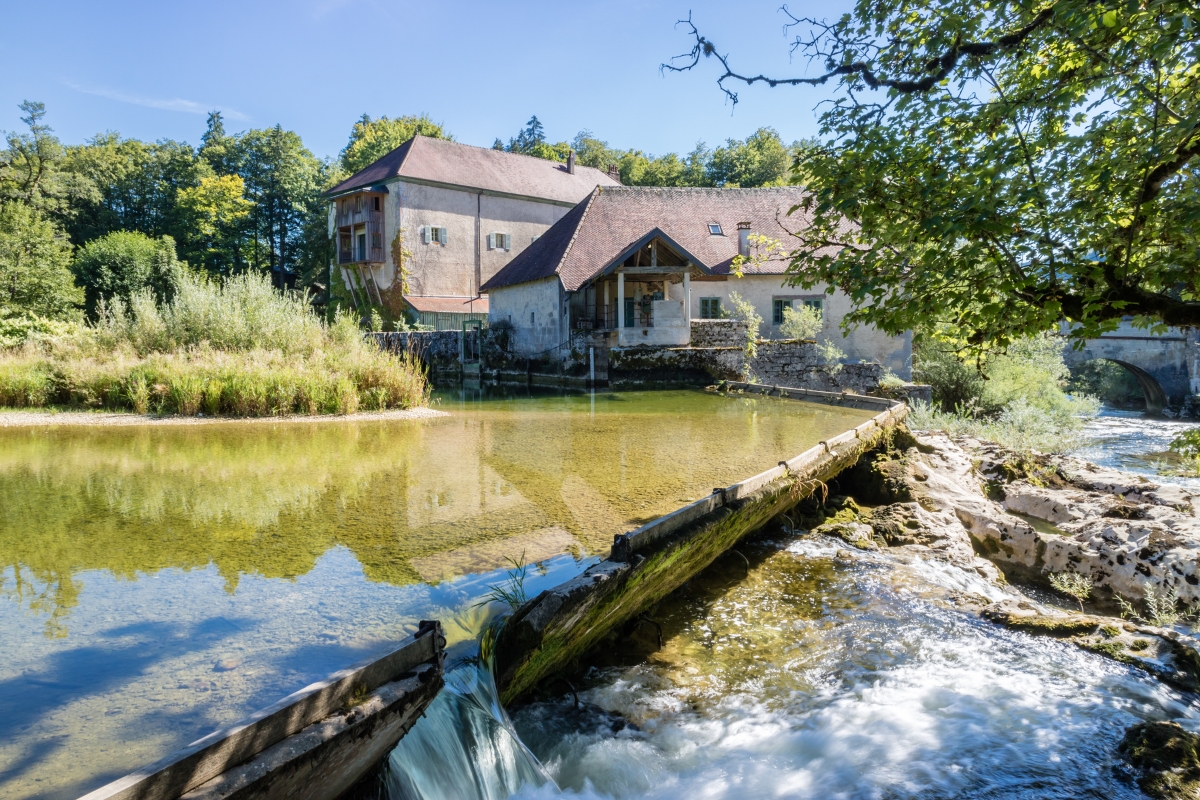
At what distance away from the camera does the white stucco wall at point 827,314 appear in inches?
985

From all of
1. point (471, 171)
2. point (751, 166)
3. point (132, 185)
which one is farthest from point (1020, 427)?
point (132, 185)

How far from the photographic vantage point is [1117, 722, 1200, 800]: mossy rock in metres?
3.34

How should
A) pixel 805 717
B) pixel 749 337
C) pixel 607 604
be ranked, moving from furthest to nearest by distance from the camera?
pixel 749 337 < pixel 607 604 < pixel 805 717

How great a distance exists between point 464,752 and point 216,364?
12793 millimetres

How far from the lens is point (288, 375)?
44.7ft

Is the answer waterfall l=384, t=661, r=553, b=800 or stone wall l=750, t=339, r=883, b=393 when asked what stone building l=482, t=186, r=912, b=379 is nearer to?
stone wall l=750, t=339, r=883, b=393

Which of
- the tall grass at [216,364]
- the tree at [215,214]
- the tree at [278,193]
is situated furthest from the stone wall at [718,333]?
the tree at [215,214]

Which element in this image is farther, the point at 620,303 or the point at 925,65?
the point at 620,303

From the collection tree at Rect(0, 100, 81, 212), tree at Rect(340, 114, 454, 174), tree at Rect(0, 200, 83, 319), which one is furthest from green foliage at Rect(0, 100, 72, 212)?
tree at Rect(340, 114, 454, 174)

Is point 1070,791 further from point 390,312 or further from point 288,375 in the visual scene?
point 390,312

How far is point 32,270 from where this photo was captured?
101 feet

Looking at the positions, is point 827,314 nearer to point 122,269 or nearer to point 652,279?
point 652,279

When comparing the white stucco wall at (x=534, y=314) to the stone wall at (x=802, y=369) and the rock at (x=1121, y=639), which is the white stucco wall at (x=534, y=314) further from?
the rock at (x=1121, y=639)

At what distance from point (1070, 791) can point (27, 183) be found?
5172cm
